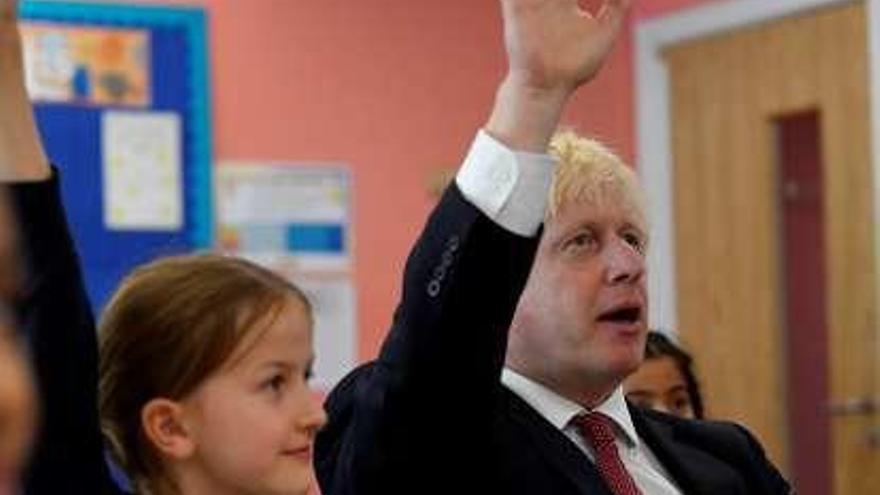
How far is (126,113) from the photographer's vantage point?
12.0 feet

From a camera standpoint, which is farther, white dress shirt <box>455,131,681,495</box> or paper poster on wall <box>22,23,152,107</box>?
paper poster on wall <box>22,23,152,107</box>

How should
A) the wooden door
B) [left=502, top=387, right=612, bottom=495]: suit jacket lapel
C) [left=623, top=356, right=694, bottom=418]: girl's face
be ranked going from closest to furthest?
[left=502, top=387, right=612, bottom=495]: suit jacket lapel, [left=623, top=356, right=694, bottom=418]: girl's face, the wooden door

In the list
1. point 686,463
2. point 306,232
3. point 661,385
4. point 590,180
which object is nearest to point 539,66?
point 590,180

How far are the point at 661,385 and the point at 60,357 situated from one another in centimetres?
133

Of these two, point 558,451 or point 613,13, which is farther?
point 558,451

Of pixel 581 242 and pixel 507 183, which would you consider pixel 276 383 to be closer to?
pixel 507 183

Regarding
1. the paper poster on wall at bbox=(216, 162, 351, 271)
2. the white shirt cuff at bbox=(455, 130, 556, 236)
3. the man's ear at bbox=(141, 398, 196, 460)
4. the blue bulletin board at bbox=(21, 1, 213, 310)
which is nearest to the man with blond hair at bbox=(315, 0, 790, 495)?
the white shirt cuff at bbox=(455, 130, 556, 236)

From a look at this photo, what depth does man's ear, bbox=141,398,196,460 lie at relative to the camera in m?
1.18

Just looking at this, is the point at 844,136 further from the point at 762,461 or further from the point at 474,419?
the point at 474,419

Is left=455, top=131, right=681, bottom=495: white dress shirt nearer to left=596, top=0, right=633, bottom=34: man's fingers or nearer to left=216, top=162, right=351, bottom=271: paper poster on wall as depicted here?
left=596, top=0, right=633, bottom=34: man's fingers

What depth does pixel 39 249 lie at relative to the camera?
0.95 meters

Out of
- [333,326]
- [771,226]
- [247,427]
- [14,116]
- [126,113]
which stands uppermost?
[126,113]

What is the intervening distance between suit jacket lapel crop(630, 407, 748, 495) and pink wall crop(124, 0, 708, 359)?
7.92 ft

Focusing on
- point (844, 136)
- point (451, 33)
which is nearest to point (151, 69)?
point (451, 33)
